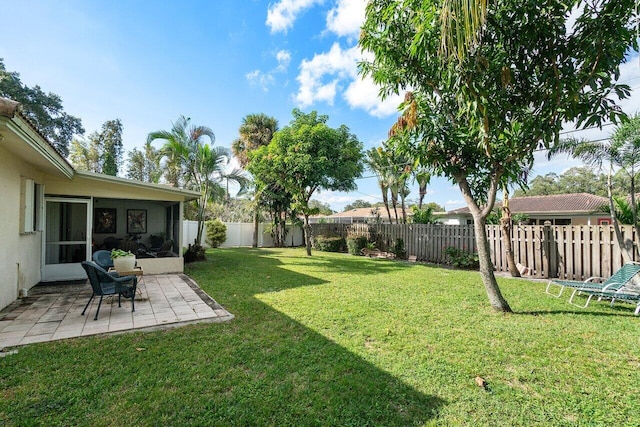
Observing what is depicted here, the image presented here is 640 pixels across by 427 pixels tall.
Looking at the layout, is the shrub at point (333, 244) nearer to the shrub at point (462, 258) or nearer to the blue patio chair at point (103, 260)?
the shrub at point (462, 258)

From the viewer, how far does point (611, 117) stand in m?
4.02

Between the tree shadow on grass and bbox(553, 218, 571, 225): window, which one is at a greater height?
bbox(553, 218, 571, 225): window

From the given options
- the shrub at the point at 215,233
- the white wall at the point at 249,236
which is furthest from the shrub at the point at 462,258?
the shrub at the point at 215,233

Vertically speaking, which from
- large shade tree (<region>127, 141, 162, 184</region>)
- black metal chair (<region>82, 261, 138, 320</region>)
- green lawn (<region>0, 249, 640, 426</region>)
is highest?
large shade tree (<region>127, 141, 162, 184</region>)

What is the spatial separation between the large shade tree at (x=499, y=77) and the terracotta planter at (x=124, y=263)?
6.33 meters

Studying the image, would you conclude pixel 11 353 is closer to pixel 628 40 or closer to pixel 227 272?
pixel 227 272

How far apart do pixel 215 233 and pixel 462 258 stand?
45.6 ft

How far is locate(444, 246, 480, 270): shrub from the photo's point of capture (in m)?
10.3

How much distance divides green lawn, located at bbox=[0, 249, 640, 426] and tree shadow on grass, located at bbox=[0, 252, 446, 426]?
1 centimetres

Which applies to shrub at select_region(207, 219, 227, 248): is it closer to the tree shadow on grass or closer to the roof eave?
the roof eave

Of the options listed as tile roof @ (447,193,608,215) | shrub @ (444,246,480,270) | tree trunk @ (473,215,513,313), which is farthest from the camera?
tile roof @ (447,193,608,215)

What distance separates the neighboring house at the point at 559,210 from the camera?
785 inches

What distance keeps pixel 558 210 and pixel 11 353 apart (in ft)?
88.4

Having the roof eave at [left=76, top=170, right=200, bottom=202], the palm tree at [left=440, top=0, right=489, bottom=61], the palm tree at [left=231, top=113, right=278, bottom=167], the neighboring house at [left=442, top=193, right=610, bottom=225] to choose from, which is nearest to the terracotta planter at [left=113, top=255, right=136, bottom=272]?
the roof eave at [left=76, top=170, right=200, bottom=202]
